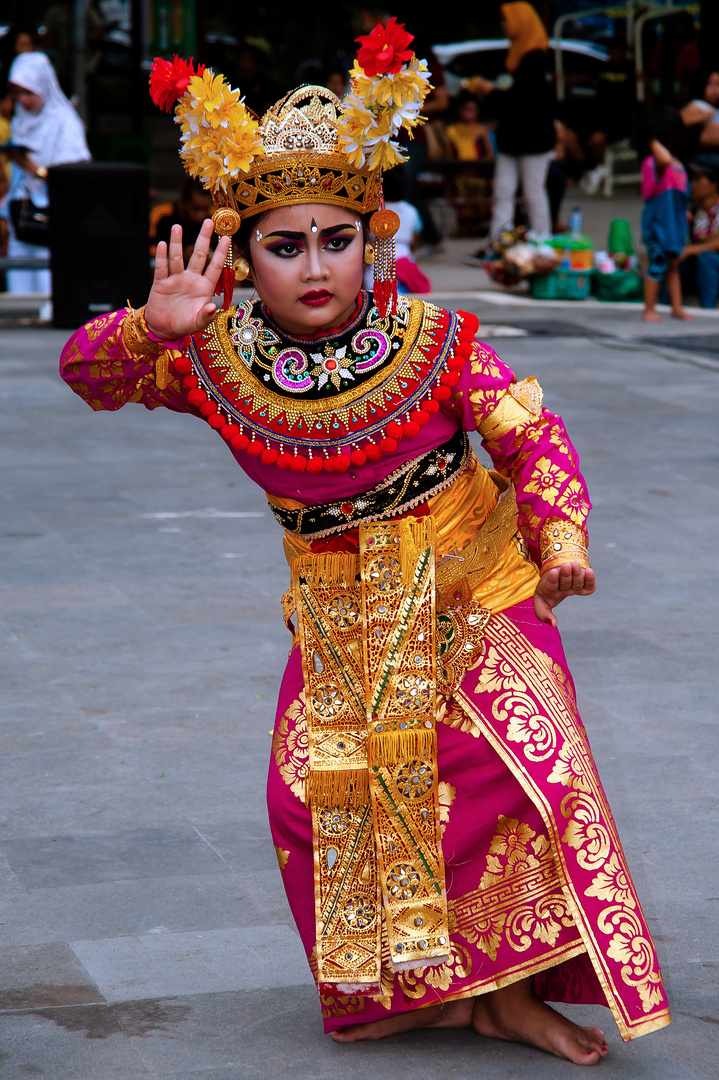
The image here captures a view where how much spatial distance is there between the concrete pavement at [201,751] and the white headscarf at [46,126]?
478 cm

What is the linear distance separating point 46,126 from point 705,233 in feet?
18.1

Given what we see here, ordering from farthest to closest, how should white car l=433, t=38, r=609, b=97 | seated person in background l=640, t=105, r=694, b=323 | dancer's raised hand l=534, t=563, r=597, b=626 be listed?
1. white car l=433, t=38, r=609, b=97
2. seated person in background l=640, t=105, r=694, b=323
3. dancer's raised hand l=534, t=563, r=597, b=626

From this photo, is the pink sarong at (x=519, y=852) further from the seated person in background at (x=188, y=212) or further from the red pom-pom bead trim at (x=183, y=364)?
the seated person in background at (x=188, y=212)

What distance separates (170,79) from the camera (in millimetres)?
2898

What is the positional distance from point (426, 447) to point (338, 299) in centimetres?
32

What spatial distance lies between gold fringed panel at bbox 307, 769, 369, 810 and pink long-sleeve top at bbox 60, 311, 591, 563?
50 cm

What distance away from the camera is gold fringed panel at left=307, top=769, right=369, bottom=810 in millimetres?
2902

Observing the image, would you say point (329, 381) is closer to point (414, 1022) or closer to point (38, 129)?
point (414, 1022)

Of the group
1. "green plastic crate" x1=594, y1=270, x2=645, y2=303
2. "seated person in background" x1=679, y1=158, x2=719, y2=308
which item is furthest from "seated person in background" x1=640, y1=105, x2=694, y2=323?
"green plastic crate" x1=594, y1=270, x2=645, y2=303

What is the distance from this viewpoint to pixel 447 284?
14.2 meters

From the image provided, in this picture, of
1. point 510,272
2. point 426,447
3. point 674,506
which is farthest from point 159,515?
point 510,272

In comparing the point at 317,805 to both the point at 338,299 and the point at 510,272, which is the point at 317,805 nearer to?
the point at 338,299

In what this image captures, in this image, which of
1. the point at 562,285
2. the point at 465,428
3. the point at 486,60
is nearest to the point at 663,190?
the point at 562,285

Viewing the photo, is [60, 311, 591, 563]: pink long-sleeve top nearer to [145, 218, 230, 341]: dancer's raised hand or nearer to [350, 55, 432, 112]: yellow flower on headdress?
[145, 218, 230, 341]: dancer's raised hand
